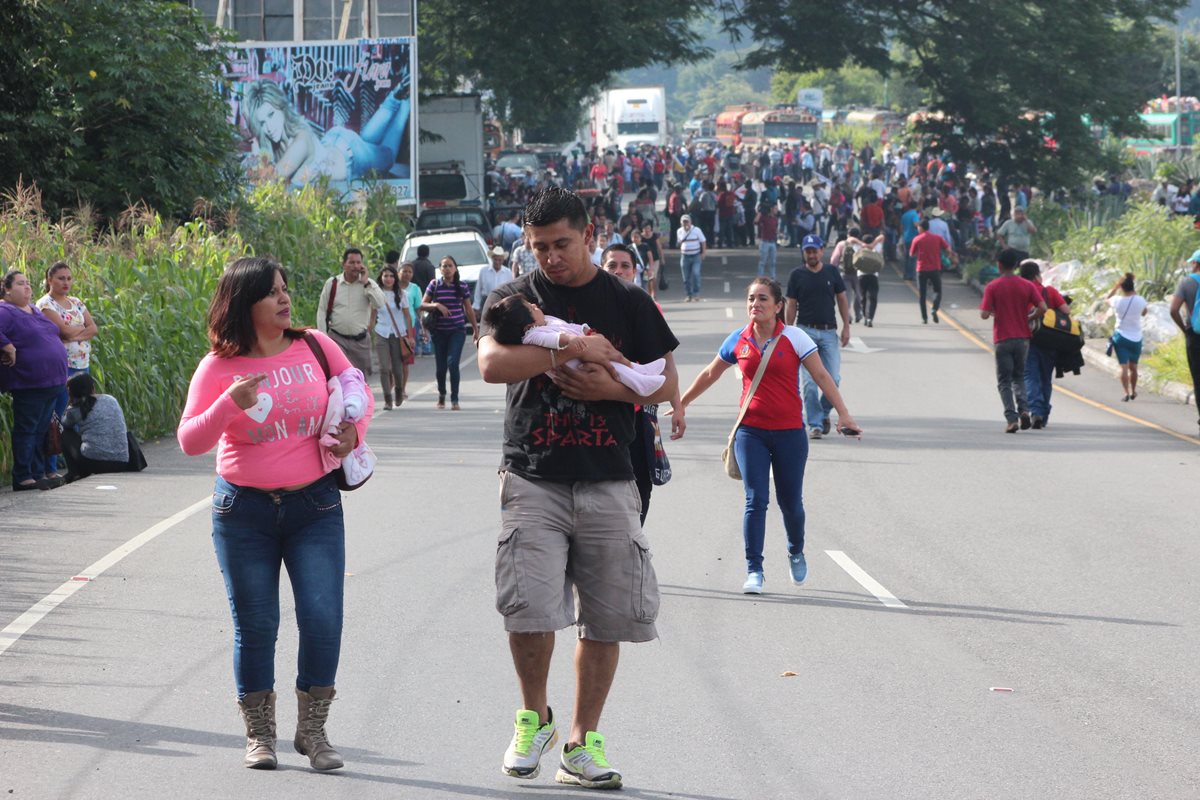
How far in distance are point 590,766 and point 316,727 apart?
38.6 inches

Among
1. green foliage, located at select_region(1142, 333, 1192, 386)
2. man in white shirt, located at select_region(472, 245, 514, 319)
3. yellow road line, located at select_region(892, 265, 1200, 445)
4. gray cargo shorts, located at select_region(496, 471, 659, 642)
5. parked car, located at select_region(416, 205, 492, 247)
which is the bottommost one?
yellow road line, located at select_region(892, 265, 1200, 445)

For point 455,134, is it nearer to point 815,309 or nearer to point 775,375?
point 815,309

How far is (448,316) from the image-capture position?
19.3 metres

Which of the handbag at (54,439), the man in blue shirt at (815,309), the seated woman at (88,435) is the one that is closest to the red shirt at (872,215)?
the man in blue shirt at (815,309)

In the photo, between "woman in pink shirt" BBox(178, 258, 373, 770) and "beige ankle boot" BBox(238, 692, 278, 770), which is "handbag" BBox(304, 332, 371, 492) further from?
"beige ankle boot" BBox(238, 692, 278, 770)

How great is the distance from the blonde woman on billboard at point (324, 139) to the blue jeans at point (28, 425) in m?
23.8

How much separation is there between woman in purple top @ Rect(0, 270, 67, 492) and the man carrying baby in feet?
28.5

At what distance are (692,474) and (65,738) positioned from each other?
8.43 m

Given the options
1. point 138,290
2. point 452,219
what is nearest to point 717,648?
point 138,290

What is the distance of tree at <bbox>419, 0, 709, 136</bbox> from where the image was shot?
4503 centimetres

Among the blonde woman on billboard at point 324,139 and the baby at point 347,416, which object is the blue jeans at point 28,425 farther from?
the blonde woman on billboard at point 324,139

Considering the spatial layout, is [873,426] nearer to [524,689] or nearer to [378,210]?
[524,689]

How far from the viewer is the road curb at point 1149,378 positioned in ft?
68.6

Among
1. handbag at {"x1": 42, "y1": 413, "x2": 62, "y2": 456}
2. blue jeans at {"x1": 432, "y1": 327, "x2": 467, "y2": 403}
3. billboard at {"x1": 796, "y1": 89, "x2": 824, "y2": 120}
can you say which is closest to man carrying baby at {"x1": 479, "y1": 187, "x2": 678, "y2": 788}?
handbag at {"x1": 42, "y1": 413, "x2": 62, "y2": 456}
